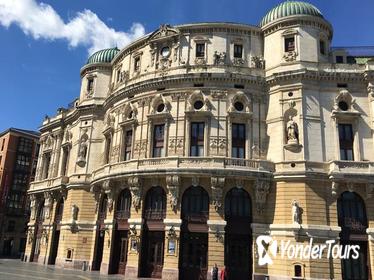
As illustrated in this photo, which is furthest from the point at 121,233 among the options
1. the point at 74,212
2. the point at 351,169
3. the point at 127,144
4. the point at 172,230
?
the point at 351,169

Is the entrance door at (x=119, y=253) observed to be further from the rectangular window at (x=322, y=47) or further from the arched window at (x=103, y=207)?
the rectangular window at (x=322, y=47)

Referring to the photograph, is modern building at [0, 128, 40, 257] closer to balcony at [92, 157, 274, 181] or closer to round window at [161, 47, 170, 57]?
round window at [161, 47, 170, 57]

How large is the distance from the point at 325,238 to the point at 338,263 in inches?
95.0

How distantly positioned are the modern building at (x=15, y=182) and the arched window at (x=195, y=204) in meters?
59.0

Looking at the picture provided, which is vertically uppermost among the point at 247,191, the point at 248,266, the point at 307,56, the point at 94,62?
the point at 94,62

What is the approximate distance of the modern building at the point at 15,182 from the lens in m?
85.1

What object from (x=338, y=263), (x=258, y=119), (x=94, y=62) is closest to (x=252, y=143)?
(x=258, y=119)

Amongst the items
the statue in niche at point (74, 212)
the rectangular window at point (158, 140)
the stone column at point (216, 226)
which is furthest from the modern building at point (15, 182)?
the stone column at point (216, 226)

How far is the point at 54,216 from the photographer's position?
54906 millimetres

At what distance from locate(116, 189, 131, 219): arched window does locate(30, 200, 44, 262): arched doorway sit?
20337mm

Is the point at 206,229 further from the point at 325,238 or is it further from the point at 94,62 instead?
the point at 94,62

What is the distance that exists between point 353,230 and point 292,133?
10715 mm

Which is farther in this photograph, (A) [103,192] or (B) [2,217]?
(B) [2,217]

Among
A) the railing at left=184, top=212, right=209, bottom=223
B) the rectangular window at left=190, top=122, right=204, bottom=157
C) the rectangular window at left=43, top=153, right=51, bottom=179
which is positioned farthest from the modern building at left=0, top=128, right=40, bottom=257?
the railing at left=184, top=212, right=209, bottom=223
